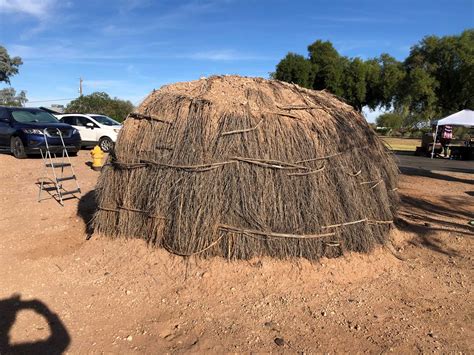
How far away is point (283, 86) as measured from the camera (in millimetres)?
5973

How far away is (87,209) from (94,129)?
9.62 meters

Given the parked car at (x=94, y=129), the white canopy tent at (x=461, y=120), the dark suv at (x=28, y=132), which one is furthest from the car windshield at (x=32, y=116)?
the white canopy tent at (x=461, y=120)

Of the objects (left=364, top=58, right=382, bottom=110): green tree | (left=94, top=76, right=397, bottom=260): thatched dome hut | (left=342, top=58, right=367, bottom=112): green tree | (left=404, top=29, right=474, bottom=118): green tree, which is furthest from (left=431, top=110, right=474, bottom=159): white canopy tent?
(left=94, top=76, right=397, bottom=260): thatched dome hut

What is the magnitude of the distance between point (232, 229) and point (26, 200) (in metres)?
6.28

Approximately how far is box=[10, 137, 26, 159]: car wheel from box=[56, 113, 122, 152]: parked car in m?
3.23

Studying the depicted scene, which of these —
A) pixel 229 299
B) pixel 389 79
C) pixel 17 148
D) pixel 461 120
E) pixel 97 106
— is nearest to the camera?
pixel 229 299

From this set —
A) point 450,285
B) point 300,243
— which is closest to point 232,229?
point 300,243

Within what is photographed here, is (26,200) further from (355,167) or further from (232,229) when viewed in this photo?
(355,167)

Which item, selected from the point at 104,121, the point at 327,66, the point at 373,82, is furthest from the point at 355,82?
the point at 104,121

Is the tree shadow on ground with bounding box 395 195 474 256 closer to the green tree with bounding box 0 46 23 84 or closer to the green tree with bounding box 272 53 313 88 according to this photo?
the green tree with bounding box 272 53 313 88

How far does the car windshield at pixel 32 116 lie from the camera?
1379cm

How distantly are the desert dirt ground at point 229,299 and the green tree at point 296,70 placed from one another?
31755 mm

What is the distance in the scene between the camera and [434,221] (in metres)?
7.35

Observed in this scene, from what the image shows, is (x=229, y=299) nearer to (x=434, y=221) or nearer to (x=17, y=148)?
(x=434, y=221)
